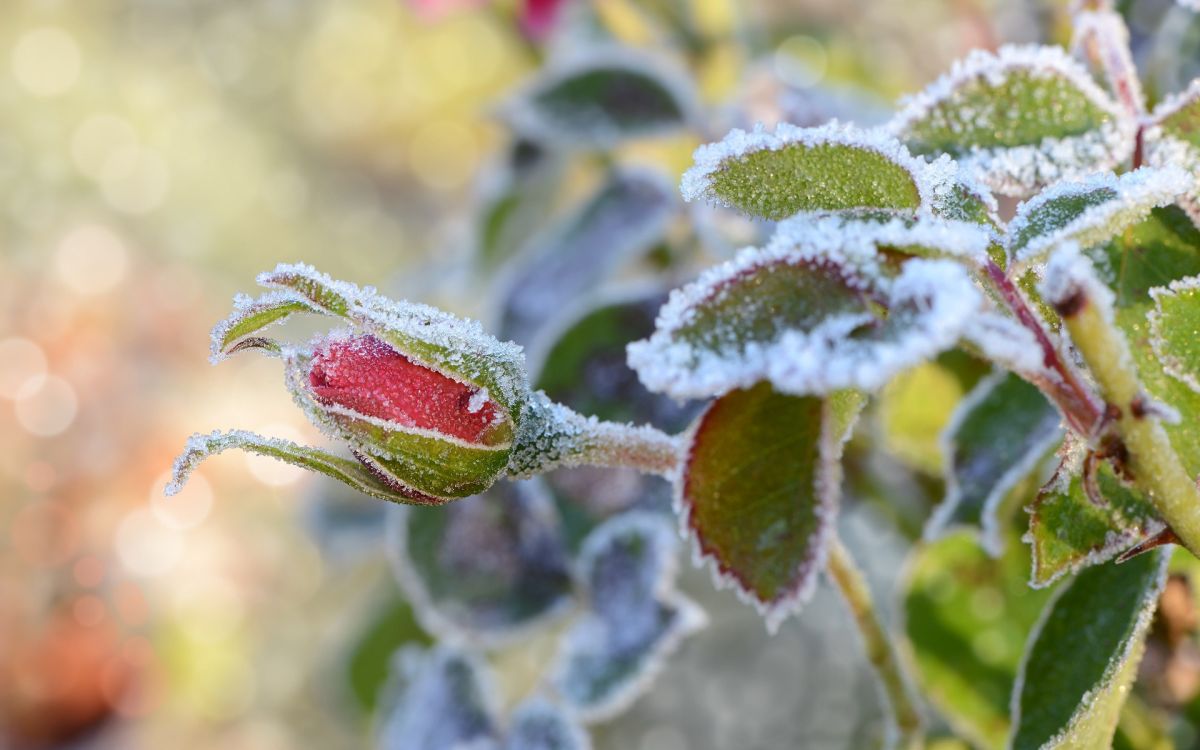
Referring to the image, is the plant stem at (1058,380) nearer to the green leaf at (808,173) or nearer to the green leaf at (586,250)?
the green leaf at (808,173)

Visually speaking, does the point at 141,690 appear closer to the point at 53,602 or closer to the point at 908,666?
the point at 53,602

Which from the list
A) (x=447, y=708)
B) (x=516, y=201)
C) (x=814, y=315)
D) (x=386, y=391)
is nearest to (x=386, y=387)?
(x=386, y=391)

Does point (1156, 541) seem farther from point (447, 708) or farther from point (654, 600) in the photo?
point (447, 708)

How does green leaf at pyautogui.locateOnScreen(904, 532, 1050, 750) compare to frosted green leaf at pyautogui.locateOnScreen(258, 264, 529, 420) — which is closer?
frosted green leaf at pyautogui.locateOnScreen(258, 264, 529, 420)

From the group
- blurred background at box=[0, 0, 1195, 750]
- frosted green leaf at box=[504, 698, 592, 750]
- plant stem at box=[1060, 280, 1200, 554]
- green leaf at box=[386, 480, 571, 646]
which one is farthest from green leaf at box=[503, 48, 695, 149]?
plant stem at box=[1060, 280, 1200, 554]

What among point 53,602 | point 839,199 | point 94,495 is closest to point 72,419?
point 94,495

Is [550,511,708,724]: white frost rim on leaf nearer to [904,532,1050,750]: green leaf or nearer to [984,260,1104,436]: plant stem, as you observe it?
[904,532,1050,750]: green leaf

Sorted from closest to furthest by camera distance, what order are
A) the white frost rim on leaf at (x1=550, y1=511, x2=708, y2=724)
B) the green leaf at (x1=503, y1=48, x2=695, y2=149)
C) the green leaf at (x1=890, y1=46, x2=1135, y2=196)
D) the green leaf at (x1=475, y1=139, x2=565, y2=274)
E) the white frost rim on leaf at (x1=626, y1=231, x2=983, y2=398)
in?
1. the white frost rim on leaf at (x1=626, y1=231, x2=983, y2=398)
2. the green leaf at (x1=890, y1=46, x2=1135, y2=196)
3. the white frost rim on leaf at (x1=550, y1=511, x2=708, y2=724)
4. the green leaf at (x1=503, y1=48, x2=695, y2=149)
5. the green leaf at (x1=475, y1=139, x2=565, y2=274)
